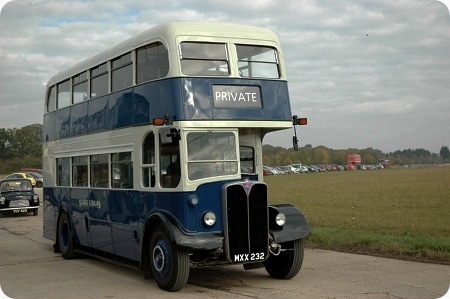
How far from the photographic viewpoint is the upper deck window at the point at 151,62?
10.1 meters

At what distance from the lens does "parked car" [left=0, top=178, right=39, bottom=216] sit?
91.5 ft

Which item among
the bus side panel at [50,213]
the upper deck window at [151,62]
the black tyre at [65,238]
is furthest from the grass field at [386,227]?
the bus side panel at [50,213]

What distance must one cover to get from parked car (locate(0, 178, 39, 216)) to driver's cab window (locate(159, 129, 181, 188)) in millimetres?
19642

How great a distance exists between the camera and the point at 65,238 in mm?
14758

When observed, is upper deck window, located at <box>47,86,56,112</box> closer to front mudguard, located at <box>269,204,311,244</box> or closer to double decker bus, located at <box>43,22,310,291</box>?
double decker bus, located at <box>43,22,310,291</box>

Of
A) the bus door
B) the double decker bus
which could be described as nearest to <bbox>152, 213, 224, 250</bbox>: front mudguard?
the double decker bus

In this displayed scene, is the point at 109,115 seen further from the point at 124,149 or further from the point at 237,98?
the point at 237,98

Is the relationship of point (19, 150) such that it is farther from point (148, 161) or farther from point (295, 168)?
point (148, 161)

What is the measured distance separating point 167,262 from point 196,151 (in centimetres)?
Result: 177

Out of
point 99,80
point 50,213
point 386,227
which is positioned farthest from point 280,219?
point 386,227

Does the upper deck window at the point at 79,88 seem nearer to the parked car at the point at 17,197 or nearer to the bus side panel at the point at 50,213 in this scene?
the bus side panel at the point at 50,213

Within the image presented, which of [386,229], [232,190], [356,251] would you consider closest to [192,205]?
[232,190]

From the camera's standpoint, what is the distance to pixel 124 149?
11.4 m

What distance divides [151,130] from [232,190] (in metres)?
1.76
